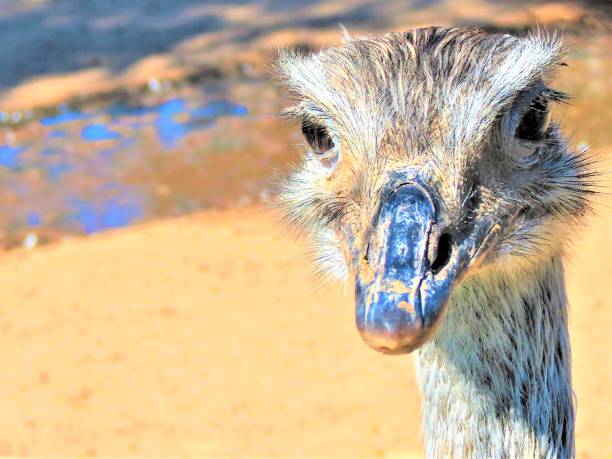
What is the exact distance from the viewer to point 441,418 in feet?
7.38

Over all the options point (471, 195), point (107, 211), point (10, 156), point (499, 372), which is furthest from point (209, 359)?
point (10, 156)

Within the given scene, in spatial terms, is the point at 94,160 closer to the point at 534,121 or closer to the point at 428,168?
the point at 534,121

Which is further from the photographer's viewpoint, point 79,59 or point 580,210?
point 79,59

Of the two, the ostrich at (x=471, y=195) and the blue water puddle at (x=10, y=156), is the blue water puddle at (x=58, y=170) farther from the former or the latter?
the ostrich at (x=471, y=195)

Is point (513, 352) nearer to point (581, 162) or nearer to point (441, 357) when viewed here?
point (441, 357)

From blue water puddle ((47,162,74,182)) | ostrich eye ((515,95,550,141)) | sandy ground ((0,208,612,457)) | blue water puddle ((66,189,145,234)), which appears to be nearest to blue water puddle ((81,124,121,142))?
blue water puddle ((47,162,74,182))

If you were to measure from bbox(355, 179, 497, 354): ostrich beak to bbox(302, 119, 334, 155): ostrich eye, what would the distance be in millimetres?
428

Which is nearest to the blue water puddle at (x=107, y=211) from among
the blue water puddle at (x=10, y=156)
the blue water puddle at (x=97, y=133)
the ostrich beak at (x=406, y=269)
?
the blue water puddle at (x=10, y=156)

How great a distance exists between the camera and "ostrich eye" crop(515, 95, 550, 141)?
7.32ft

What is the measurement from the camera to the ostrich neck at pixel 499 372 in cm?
219

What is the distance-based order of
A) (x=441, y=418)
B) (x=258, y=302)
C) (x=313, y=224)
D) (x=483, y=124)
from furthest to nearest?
(x=258, y=302) → (x=313, y=224) → (x=441, y=418) → (x=483, y=124)

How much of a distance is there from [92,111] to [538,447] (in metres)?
7.97

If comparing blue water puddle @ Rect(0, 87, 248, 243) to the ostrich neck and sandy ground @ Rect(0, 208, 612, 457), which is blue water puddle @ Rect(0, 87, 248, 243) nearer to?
sandy ground @ Rect(0, 208, 612, 457)

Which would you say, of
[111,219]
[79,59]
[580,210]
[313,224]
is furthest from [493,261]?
[79,59]
